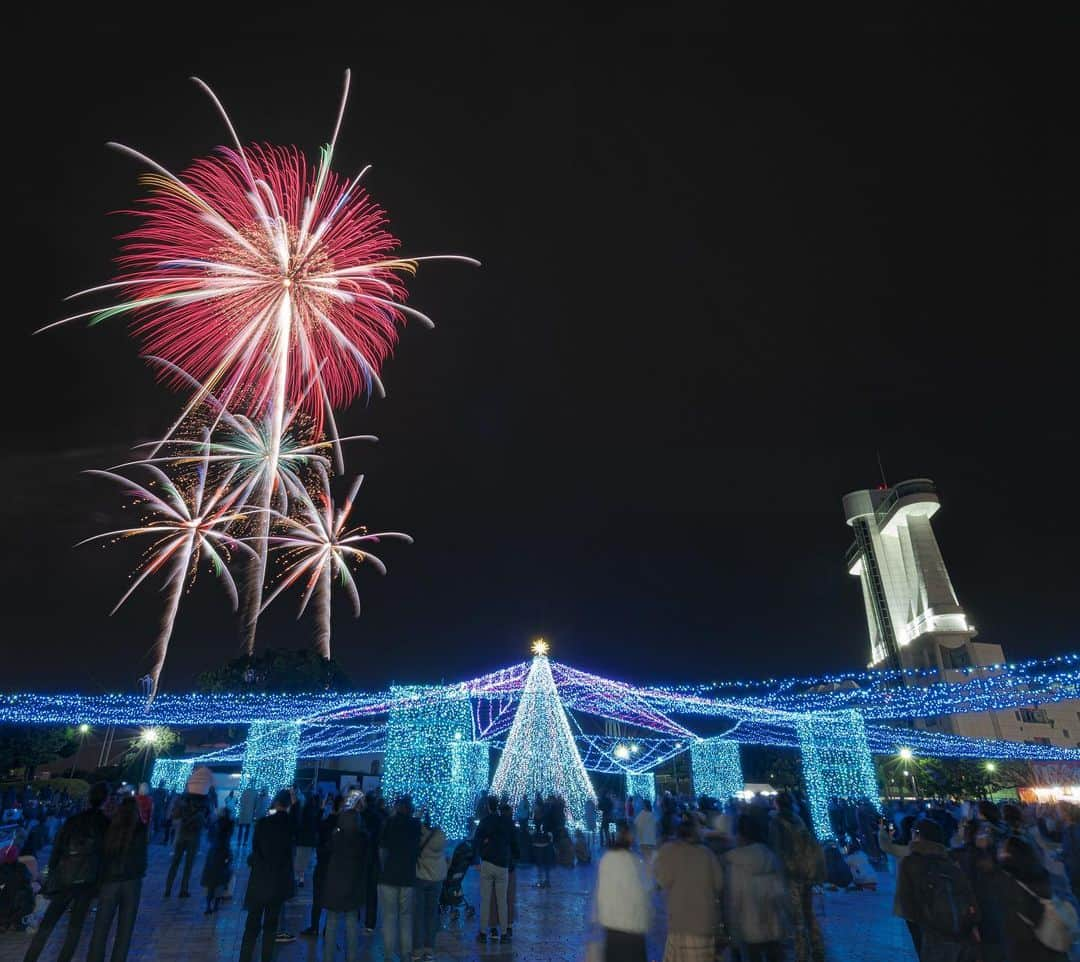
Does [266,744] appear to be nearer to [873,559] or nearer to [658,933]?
[658,933]

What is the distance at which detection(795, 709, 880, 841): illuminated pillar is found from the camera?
19.7 metres

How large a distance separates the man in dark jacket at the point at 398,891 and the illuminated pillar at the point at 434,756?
7554 mm

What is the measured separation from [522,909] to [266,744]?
14.8 meters

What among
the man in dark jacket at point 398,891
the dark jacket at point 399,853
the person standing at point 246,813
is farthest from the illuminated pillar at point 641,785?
the dark jacket at point 399,853

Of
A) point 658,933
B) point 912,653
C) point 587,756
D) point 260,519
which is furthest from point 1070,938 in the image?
point 912,653

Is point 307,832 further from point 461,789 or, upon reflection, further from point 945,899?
point 945,899

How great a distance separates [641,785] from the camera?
31219mm

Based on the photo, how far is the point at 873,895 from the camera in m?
12.6

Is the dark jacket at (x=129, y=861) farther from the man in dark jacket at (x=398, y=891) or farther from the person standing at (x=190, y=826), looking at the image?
the person standing at (x=190, y=826)

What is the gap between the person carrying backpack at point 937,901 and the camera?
5172 millimetres

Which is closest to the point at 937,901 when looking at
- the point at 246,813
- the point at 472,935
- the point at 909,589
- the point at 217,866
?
the point at 472,935

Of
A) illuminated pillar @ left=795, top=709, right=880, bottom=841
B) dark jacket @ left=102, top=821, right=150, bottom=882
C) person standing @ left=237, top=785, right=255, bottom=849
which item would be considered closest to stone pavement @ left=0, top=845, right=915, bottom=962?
dark jacket @ left=102, top=821, right=150, bottom=882

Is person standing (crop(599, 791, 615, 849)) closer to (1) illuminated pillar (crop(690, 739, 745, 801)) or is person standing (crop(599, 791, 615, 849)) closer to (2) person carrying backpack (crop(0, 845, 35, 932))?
(1) illuminated pillar (crop(690, 739, 745, 801))

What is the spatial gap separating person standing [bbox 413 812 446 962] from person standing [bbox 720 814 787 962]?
10.8ft
